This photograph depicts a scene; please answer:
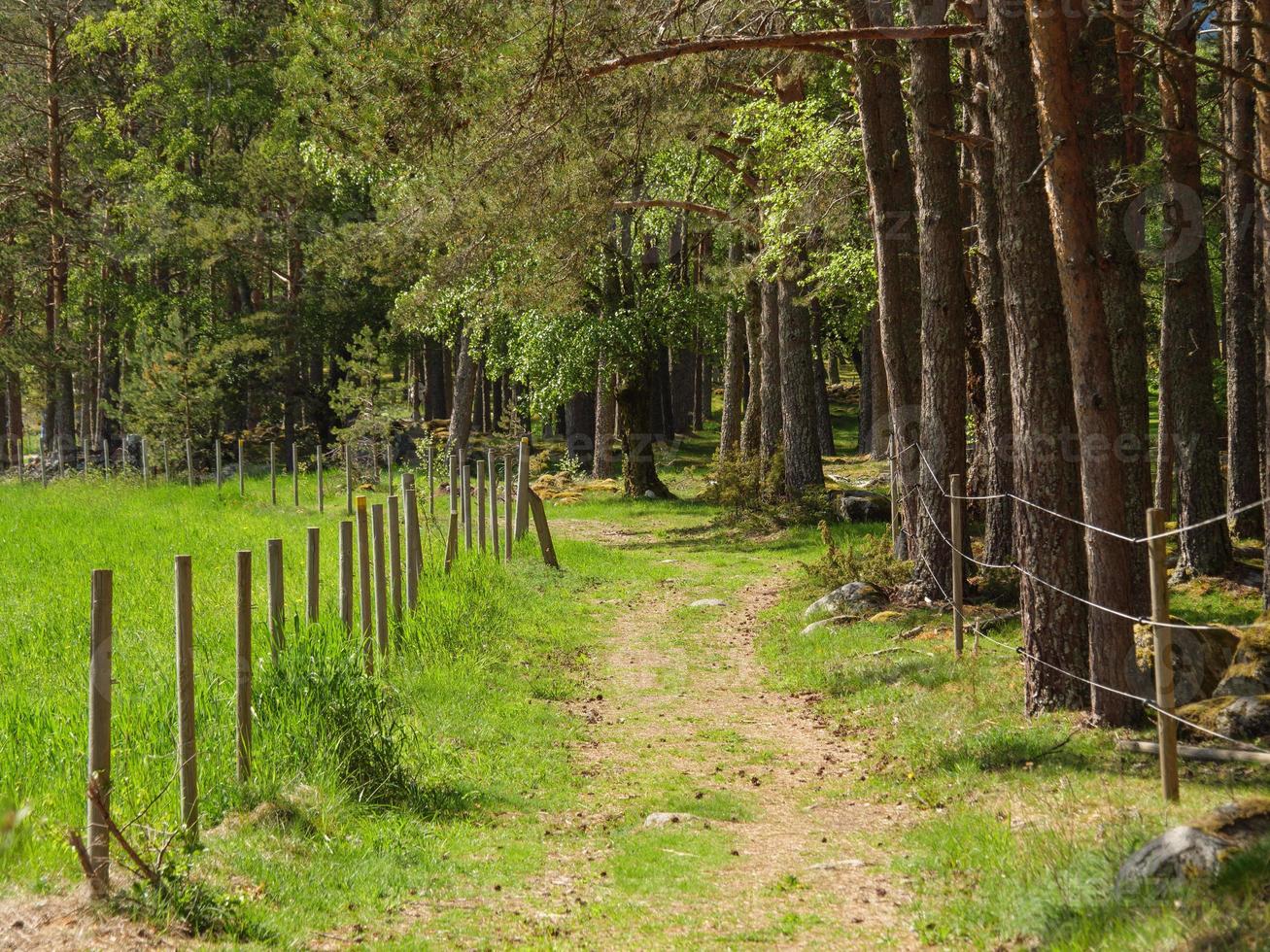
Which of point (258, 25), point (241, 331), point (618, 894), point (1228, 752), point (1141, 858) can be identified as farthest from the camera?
point (258, 25)

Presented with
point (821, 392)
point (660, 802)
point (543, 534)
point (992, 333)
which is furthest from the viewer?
point (821, 392)

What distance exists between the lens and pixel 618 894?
6.97 m

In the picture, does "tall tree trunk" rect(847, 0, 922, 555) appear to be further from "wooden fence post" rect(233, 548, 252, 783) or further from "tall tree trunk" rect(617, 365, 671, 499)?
"tall tree trunk" rect(617, 365, 671, 499)

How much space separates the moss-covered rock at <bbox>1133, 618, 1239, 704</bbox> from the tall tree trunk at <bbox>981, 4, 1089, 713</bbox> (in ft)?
1.39

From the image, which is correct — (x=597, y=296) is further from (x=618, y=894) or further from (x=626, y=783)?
(x=618, y=894)

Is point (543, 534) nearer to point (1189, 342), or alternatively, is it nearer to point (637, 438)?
point (1189, 342)

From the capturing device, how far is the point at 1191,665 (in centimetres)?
956

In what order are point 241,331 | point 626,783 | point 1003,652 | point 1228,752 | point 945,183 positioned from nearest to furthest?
point 1228,752
point 626,783
point 1003,652
point 945,183
point 241,331

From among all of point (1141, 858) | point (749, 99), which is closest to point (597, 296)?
point (749, 99)

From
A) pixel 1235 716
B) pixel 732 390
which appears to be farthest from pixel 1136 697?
pixel 732 390

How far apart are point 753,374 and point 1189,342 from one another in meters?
12.9

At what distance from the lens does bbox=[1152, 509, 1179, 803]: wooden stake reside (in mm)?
6672

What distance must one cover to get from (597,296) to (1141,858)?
936 inches

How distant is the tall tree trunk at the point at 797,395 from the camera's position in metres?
23.7
